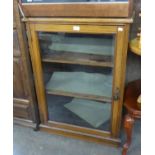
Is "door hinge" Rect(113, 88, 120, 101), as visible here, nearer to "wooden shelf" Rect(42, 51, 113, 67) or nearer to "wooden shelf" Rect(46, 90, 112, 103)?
"wooden shelf" Rect(46, 90, 112, 103)

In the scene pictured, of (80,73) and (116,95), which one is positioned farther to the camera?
(80,73)

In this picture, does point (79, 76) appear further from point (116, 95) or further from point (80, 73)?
point (116, 95)

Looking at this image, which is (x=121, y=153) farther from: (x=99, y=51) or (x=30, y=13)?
(x=30, y=13)

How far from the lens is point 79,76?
136cm

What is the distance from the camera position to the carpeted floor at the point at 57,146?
137cm

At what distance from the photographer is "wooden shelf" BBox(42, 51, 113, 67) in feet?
3.93

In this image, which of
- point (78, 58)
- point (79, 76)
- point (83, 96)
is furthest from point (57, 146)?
point (78, 58)

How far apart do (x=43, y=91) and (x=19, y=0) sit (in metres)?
0.60

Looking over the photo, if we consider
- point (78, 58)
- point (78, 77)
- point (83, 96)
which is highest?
point (78, 58)

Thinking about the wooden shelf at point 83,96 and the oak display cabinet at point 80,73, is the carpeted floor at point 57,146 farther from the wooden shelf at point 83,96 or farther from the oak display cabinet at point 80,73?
the wooden shelf at point 83,96

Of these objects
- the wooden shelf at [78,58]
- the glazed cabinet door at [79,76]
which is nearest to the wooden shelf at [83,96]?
the glazed cabinet door at [79,76]

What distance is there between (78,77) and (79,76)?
2 cm

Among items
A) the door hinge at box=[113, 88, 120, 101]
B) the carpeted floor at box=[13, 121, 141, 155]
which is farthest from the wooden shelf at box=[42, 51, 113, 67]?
the carpeted floor at box=[13, 121, 141, 155]
